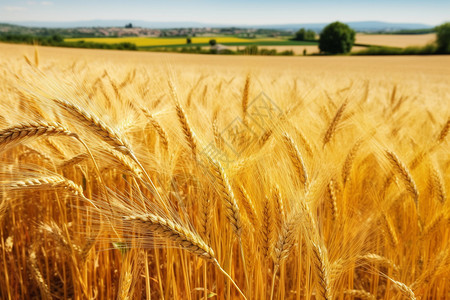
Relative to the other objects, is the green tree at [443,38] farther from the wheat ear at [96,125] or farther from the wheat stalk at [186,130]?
the wheat ear at [96,125]

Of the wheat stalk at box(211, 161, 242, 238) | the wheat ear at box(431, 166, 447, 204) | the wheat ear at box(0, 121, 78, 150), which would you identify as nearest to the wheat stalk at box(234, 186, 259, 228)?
the wheat stalk at box(211, 161, 242, 238)

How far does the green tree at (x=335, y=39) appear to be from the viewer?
49000 millimetres

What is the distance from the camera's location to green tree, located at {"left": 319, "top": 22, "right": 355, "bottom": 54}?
49.0 m

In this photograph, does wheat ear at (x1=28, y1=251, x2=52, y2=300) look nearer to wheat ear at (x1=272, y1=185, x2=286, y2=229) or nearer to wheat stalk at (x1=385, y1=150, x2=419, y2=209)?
wheat ear at (x1=272, y1=185, x2=286, y2=229)

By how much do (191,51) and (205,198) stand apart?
38046mm

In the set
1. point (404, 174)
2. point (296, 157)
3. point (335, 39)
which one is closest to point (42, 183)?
point (296, 157)

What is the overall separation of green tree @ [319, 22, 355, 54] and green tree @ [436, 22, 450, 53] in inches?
519

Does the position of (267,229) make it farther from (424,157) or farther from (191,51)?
(191,51)

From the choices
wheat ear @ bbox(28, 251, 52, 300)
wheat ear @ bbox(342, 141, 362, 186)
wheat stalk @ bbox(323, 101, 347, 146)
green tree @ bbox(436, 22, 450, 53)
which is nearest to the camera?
wheat ear @ bbox(28, 251, 52, 300)

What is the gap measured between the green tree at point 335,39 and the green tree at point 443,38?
1317cm

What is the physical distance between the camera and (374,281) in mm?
1487

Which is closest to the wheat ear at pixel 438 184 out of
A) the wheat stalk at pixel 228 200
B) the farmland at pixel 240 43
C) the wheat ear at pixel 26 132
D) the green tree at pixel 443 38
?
the wheat stalk at pixel 228 200

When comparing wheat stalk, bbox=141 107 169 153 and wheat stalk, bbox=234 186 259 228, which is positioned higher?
wheat stalk, bbox=141 107 169 153

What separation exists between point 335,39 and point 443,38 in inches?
590
